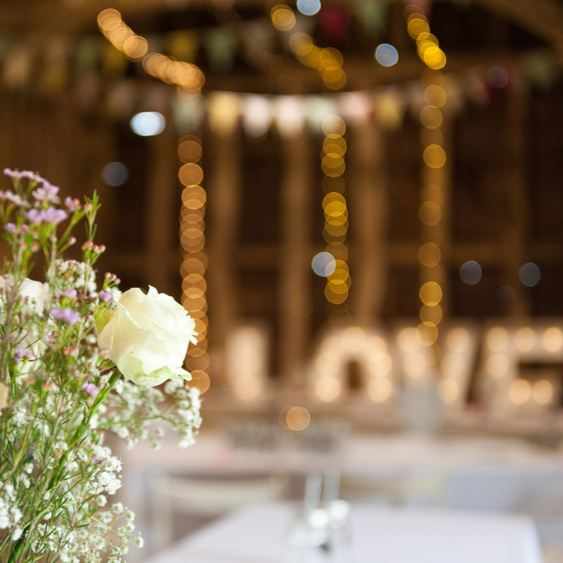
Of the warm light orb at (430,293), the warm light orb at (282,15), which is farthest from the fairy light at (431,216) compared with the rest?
the warm light orb at (282,15)

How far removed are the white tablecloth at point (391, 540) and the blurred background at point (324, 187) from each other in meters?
3.96

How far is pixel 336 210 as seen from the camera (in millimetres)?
8125

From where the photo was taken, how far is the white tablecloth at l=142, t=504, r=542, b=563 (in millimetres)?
1579

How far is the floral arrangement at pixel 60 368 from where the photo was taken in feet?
1.97

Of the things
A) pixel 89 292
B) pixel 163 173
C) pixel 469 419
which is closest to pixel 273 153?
pixel 163 173

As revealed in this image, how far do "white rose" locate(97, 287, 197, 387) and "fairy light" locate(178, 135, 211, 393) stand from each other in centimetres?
750

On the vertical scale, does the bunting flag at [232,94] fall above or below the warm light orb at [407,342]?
above

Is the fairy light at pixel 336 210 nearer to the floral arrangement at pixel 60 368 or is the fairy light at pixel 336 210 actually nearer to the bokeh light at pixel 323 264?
the bokeh light at pixel 323 264

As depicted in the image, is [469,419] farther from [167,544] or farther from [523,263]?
[523,263]

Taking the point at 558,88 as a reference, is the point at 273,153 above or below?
below

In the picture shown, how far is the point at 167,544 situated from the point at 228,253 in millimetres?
5455

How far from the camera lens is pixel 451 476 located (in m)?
2.95

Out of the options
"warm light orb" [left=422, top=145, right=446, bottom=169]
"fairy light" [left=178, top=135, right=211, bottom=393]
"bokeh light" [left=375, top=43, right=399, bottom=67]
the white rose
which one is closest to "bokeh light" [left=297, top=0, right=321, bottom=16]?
"bokeh light" [left=375, top=43, right=399, bottom=67]

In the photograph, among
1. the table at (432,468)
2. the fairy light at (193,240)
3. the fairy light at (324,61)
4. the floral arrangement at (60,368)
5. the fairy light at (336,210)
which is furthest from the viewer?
the fairy light at (193,240)
